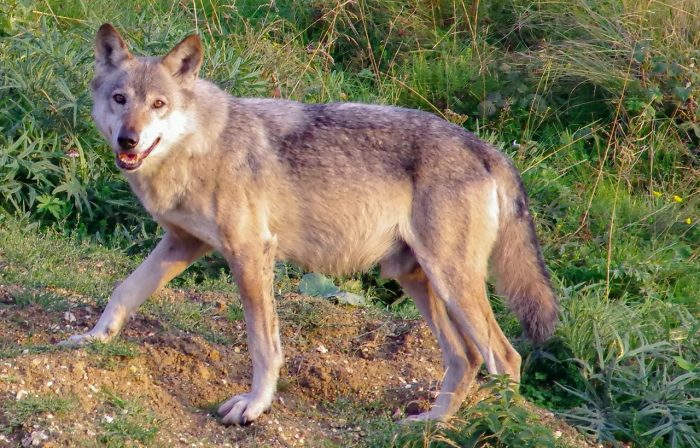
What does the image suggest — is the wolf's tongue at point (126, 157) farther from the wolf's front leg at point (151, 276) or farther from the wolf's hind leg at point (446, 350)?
the wolf's hind leg at point (446, 350)

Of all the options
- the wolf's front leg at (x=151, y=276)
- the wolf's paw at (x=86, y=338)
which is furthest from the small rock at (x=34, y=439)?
the wolf's front leg at (x=151, y=276)

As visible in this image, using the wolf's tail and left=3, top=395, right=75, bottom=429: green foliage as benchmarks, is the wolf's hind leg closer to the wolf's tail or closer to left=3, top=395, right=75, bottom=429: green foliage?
the wolf's tail

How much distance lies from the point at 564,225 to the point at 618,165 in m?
1.00

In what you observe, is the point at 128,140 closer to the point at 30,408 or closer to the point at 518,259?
the point at 30,408

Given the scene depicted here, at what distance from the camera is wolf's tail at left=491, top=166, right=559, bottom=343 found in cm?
530

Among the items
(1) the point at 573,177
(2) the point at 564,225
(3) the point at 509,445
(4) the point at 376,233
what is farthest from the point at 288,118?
(1) the point at 573,177

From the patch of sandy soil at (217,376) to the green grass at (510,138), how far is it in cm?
19

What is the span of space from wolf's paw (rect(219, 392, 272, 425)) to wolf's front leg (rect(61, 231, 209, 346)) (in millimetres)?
786

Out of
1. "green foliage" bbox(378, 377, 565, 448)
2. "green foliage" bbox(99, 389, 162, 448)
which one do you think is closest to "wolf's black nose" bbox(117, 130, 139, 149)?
"green foliage" bbox(99, 389, 162, 448)

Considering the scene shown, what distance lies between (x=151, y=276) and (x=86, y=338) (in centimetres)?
47

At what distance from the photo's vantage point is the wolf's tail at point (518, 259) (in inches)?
209

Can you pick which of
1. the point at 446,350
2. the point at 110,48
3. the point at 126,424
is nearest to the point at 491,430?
the point at 446,350

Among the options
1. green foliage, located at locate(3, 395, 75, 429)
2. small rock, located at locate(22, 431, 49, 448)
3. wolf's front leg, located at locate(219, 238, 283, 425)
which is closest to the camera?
small rock, located at locate(22, 431, 49, 448)

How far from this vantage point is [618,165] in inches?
335
